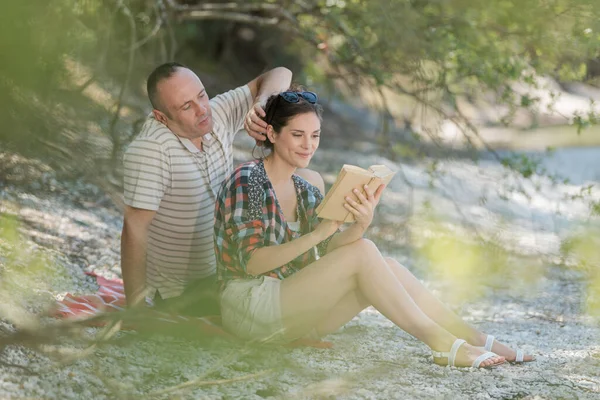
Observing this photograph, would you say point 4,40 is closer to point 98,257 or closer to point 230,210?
point 230,210

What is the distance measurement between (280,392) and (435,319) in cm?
97

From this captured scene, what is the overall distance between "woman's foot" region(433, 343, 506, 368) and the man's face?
4.58ft

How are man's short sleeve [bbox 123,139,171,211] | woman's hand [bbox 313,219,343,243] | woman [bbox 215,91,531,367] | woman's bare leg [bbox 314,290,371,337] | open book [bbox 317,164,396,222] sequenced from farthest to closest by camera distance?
woman's bare leg [bbox 314,290,371,337] < man's short sleeve [bbox 123,139,171,211] < woman [bbox 215,91,531,367] < woman's hand [bbox 313,219,343,243] < open book [bbox 317,164,396,222]

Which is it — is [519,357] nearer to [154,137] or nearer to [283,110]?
[283,110]

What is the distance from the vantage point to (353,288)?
3650 mm

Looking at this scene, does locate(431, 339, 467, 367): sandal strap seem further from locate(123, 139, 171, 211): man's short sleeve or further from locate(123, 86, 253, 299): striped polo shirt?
locate(123, 139, 171, 211): man's short sleeve

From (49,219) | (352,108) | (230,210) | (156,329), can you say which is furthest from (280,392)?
(352,108)

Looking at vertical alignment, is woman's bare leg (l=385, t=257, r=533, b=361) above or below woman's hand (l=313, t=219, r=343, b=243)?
below

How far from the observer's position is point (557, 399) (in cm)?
332

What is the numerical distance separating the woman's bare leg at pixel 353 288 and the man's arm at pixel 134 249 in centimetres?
60

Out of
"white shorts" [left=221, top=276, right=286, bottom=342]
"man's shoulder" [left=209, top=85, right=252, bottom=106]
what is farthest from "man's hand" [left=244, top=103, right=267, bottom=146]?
"white shorts" [left=221, top=276, right=286, bottom=342]

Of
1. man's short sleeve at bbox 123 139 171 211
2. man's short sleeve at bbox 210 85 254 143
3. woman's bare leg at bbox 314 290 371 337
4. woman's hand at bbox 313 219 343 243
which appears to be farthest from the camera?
man's short sleeve at bbox 210 85 254 143

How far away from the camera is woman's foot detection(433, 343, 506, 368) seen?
141 inches

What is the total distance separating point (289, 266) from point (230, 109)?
3.02ft
